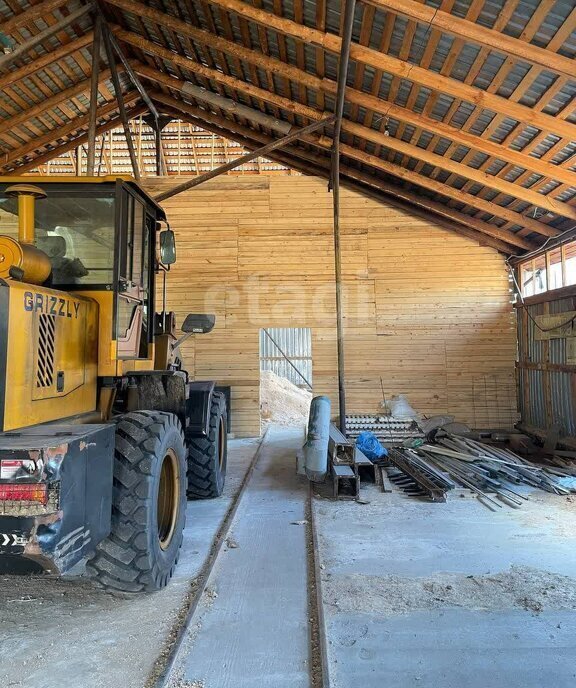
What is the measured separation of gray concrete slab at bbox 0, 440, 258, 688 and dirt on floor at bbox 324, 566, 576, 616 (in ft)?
4.00

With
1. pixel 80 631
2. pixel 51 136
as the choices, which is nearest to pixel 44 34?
pixel 51 136

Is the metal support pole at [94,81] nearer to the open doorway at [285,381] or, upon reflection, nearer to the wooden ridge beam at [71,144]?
the wooden ridge beam at [71,144]

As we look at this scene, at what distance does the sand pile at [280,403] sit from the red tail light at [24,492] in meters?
11.4

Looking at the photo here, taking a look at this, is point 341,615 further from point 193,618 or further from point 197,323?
point 197,323

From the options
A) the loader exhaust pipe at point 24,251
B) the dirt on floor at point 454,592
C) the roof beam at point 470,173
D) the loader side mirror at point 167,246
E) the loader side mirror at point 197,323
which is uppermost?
the roof beam at point 470,173

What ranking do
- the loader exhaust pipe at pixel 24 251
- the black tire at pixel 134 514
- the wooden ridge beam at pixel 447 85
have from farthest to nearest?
the wooden ridge beam at pixel 447 85 → the black tire at pixel 134 514 → the loader exhaust pipe at pixel 24 251

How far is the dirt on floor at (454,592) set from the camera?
333 cm

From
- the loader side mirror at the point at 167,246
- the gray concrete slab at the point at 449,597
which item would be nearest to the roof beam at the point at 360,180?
the gray concrete slab at the point at 449,597

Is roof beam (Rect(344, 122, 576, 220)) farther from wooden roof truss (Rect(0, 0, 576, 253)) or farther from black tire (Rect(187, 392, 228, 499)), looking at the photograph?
black tire (Rect(187, 392, 228, 499))

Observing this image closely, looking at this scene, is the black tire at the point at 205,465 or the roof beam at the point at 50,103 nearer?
the black tire at the point at 205,465

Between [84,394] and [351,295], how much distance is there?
9.20 meters

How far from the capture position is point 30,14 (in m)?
7.46

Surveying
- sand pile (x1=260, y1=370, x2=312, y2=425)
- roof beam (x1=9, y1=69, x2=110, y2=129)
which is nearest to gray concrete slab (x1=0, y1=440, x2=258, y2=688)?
roof beam (x1=9, y1=69, x2=110, y2=129)

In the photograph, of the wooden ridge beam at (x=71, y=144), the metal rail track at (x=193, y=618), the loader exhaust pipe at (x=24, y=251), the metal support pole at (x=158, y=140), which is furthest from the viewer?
the metal support pole at (x=158, y=140)
